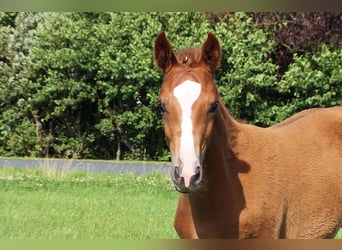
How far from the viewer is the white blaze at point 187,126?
2.22m

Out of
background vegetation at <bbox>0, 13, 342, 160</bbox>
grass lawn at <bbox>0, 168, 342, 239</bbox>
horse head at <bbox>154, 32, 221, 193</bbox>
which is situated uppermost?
background vegetation at <bbox>0, 13, 342, 160</bbox>

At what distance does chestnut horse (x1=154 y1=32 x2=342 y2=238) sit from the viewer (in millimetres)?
2467

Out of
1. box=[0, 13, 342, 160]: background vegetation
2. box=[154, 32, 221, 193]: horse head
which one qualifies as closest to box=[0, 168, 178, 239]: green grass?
box=[0, 13, 342, 160]: background vegetation

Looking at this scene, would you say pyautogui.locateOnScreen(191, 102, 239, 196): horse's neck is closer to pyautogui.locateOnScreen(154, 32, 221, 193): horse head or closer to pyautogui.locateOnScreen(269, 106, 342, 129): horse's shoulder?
pyautogui.locateOnScreen(154, 32, 221, 193): horse head

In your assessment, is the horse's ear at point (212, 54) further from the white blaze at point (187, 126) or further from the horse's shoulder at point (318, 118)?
the horse's shoulder at point (318, 118)

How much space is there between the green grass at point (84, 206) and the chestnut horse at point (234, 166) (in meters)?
1.96

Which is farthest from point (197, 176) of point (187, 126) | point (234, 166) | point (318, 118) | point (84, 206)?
point (84, 206)

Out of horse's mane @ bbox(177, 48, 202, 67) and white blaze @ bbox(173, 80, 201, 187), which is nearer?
white blaze @ bbox(173, 80, 201, 187)

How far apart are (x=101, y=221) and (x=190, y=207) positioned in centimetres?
314

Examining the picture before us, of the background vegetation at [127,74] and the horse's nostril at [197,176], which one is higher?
the background vegetation at [127,74]

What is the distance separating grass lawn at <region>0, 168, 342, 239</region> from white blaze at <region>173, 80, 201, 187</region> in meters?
2.64

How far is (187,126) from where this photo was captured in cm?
238

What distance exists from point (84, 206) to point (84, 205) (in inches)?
2.6

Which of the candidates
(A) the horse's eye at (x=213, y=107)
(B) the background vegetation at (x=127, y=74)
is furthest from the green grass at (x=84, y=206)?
(A) the horse's eye at (x=213, y=107)
